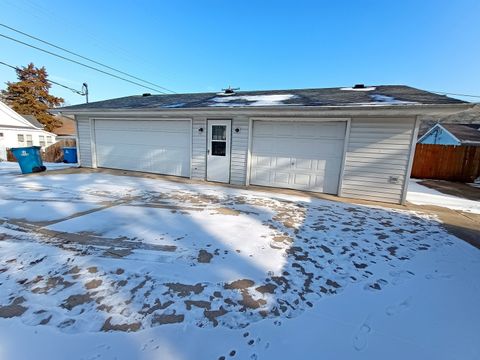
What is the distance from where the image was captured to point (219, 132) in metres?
7.14

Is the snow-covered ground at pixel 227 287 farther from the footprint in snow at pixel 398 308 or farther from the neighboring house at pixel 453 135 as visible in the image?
the neighboring house at pixel 453 135

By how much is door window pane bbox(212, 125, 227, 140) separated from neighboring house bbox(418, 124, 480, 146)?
1703cm

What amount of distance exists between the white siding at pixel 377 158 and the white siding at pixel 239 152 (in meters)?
2.80

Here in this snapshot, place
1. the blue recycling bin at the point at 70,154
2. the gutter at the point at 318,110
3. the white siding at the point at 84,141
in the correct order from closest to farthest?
the gutter at the point at 318,110 → the white siding at the point at 84,141 → the blue recycling bin at the point at 70,154

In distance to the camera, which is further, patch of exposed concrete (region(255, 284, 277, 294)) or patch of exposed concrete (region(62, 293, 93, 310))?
patch of exposed concrete (region(255, 284, 277, 294))

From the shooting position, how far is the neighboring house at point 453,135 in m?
15.9

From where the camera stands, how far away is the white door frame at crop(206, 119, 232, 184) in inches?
275

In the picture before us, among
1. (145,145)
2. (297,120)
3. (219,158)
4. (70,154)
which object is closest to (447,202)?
(297,120)

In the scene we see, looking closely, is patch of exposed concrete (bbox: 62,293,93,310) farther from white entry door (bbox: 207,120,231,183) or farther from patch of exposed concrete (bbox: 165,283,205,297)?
white entry door (bbox: 207,120,231,183)

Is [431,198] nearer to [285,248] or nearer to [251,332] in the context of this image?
[285,248]

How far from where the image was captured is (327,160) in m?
6.22

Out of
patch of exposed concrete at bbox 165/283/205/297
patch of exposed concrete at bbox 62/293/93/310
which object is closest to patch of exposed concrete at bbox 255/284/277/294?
patch of exposed concrete at bbox 165/283/205/297

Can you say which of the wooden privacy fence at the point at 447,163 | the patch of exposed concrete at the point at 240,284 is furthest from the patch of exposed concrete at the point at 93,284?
the wooden privacy fence at the point at 447,163

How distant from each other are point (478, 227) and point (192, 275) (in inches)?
208
